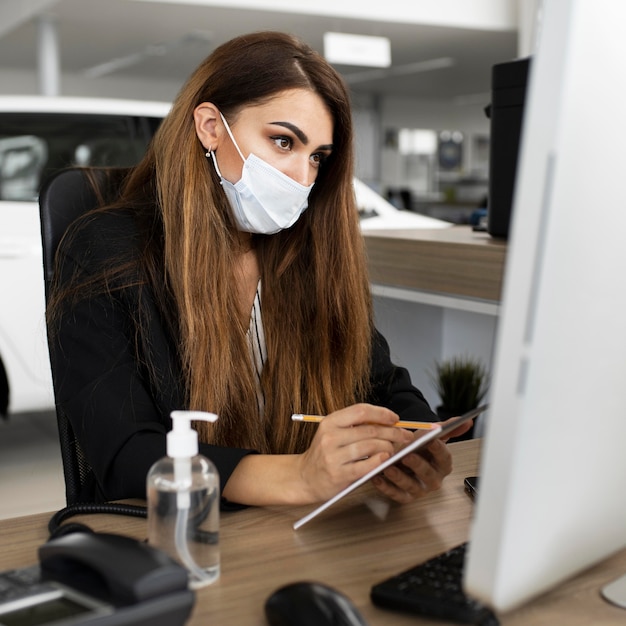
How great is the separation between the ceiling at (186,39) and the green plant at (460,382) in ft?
18.2

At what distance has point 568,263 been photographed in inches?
20.0

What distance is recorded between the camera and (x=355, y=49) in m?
7.80

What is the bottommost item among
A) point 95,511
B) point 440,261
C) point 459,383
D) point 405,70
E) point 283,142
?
point 459,383

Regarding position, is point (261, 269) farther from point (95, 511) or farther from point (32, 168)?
point (32, 168)

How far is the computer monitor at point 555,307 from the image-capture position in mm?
479

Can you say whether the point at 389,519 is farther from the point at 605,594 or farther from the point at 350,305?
the point at 350,305

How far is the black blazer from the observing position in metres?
1.00

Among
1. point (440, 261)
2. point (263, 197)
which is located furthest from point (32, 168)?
point (263, 197)

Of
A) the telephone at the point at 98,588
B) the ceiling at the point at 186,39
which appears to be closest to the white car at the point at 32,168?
the telephone at the point at 98,588

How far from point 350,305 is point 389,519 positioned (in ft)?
1.83

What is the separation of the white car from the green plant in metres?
0.98

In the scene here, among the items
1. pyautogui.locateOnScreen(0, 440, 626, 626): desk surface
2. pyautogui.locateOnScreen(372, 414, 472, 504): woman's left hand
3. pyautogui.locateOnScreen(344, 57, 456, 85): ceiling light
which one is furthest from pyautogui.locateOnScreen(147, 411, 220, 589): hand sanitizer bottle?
pyautogui.locateOnScreen(344, 57, 456, 85): ceiling light

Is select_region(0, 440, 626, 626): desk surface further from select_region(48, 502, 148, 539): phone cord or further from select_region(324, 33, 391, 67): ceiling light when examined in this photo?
select_region(324, 33, 391, 67): ceiling light

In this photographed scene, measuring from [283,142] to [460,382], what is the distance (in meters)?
1.31
